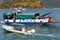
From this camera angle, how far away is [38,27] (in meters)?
66.4

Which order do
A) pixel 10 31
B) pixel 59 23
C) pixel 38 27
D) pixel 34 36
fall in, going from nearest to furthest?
1. pixel 34 36
2. pixel 10 31
3. pixel 38 27
4. pixel 59 23

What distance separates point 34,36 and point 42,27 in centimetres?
1768

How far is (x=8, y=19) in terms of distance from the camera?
2778 inches

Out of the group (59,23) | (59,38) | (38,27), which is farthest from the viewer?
(59,23)

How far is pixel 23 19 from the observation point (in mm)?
70125

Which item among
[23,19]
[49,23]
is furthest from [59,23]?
[23,19]

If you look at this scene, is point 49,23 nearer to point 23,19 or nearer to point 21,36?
point 23,19

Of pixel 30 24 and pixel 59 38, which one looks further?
pixel 30 24

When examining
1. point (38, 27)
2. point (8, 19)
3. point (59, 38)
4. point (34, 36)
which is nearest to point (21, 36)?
point (34, 36)

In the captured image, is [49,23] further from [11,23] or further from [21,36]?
[21,36]

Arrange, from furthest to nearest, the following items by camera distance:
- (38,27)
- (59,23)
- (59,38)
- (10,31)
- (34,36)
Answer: (59,23)
(38,27)
(10,31)
(34,36)
(59,38)

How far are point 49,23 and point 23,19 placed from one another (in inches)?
278

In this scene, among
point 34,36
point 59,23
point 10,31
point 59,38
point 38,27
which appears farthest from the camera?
point 59,23

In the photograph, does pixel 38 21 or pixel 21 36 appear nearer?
pixel 21 36
